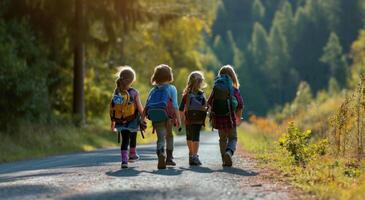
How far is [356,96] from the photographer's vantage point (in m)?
14.1

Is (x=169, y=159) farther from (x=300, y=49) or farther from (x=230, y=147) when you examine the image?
(x=300, y=49)

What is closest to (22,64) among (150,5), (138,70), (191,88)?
(150,5)

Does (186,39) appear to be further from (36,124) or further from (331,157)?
(331,157)

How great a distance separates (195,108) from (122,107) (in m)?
1.35

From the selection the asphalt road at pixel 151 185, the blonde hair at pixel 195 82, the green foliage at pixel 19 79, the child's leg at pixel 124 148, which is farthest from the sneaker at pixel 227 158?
the green foliage at pixel 19 79

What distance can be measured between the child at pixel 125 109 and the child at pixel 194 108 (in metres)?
0.88

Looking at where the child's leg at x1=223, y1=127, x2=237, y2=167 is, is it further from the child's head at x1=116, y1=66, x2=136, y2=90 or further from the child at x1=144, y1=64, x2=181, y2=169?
the child's head at x1=116, y1=66, x2=136, y2=90

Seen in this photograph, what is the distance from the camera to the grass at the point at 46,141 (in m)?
22.9

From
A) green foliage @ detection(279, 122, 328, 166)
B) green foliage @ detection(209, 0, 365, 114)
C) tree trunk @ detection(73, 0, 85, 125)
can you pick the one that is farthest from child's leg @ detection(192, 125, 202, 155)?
green foliage @ detection(209, 0, 365, 114)

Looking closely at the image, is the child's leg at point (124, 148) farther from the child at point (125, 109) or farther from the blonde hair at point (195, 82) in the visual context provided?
the blonde hair at point (195, 82)

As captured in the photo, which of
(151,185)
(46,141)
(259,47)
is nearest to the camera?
(151,185)

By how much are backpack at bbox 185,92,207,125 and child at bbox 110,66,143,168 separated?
2.92 ft

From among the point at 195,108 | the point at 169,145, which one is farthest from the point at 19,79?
the point at 195,108

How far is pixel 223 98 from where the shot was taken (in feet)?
44.8
